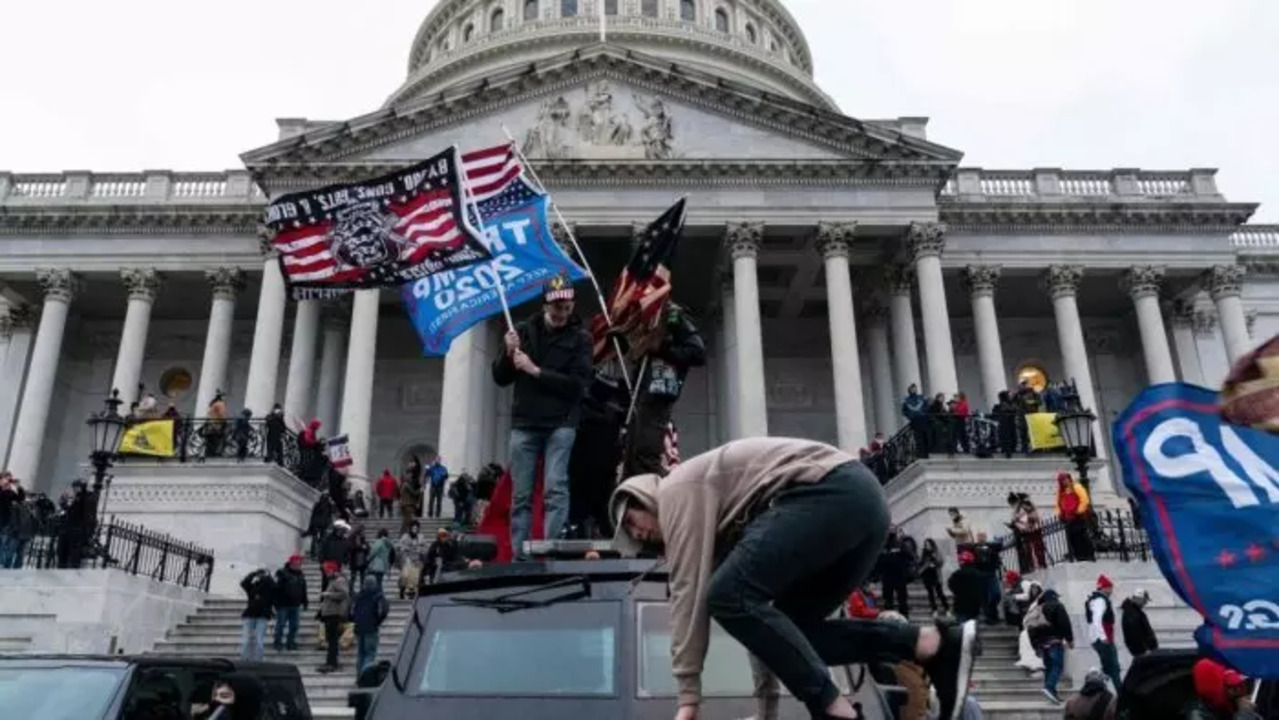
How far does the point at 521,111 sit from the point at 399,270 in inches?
939

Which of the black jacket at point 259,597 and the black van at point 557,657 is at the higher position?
the black jacket at point 259,597

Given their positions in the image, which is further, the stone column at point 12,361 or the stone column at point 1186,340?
the stone column at point 1186,340

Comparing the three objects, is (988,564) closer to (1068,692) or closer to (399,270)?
(1068,692)

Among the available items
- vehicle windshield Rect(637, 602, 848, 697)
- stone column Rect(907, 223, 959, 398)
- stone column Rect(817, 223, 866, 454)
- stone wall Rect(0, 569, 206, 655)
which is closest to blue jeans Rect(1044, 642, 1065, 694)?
vehicle windshield Rect(637, 602, 848, 697)

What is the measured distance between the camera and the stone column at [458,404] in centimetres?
2964

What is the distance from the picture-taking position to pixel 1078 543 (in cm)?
1734

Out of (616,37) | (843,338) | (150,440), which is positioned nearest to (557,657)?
(150,440)

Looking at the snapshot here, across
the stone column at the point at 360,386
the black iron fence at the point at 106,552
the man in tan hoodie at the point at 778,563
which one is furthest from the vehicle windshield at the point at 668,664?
the stone column at the point at 360,386

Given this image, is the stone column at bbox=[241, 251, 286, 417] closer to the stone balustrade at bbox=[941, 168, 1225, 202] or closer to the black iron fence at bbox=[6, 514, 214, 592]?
the black iron fence at bbox=[6, 514, 214, 592]

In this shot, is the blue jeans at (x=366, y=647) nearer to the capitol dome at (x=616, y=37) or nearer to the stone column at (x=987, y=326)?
the stone column at (x=987, y=326)

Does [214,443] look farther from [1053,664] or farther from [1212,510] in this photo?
[1212,510]

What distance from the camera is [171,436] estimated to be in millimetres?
24797

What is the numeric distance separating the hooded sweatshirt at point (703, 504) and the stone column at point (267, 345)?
1112 inches

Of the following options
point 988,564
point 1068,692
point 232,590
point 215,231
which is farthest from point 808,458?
point 215,231
